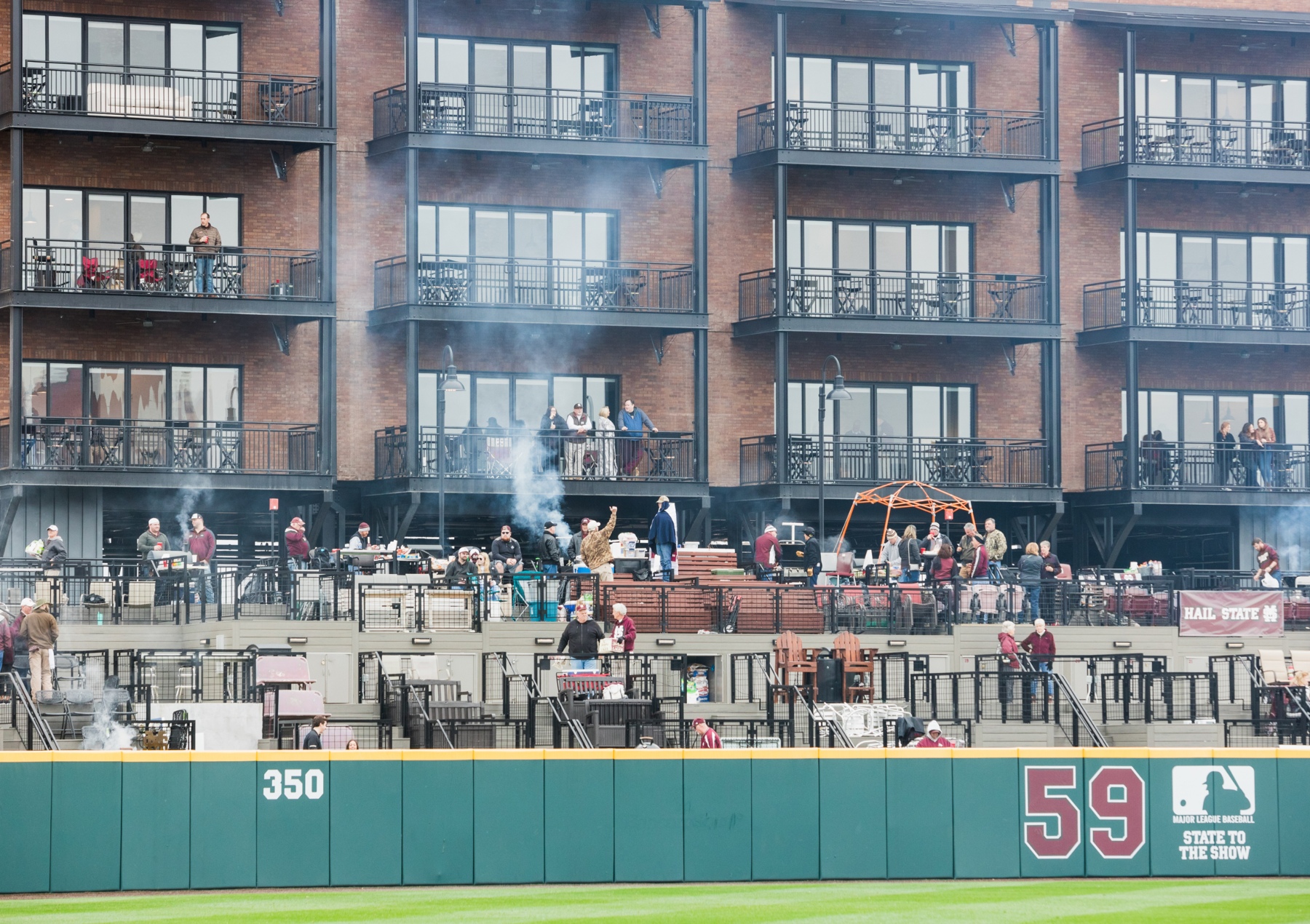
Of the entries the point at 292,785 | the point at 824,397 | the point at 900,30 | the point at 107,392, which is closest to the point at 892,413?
the point at 824,397

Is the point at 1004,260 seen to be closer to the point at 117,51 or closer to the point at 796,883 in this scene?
the point at 117,51

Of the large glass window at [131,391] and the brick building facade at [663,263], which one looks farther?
the brick building facade at [663,263]

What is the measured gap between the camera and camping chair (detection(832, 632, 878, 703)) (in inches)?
1153

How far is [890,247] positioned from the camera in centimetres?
4262

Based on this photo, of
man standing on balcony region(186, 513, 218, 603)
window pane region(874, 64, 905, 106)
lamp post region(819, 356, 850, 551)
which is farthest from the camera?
window pane region(874, 64, 905, 106)

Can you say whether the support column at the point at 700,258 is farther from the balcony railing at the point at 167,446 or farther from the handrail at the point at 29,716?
the handrail at the point at 29,716

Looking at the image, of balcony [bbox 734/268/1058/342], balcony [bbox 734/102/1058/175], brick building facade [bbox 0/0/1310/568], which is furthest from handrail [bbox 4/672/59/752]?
balcony [bbox 734/102/1058/175]

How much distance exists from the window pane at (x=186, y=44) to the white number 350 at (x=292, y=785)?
19047 millimetres

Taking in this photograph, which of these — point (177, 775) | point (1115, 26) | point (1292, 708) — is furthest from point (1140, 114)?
point (177, 775)

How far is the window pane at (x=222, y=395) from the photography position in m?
38.8

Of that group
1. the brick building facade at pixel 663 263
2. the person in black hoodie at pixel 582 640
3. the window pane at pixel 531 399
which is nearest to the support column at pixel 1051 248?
the brick building facade at pixel 663 263

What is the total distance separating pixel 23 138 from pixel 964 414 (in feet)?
59.9

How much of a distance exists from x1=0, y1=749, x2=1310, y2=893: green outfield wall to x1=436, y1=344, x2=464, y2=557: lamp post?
38.9ft

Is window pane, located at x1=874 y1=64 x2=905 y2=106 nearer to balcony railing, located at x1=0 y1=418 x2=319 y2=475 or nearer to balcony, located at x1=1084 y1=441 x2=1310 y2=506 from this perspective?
balcony, located at x1=1084 y1=441 x2=1310 y2=506
